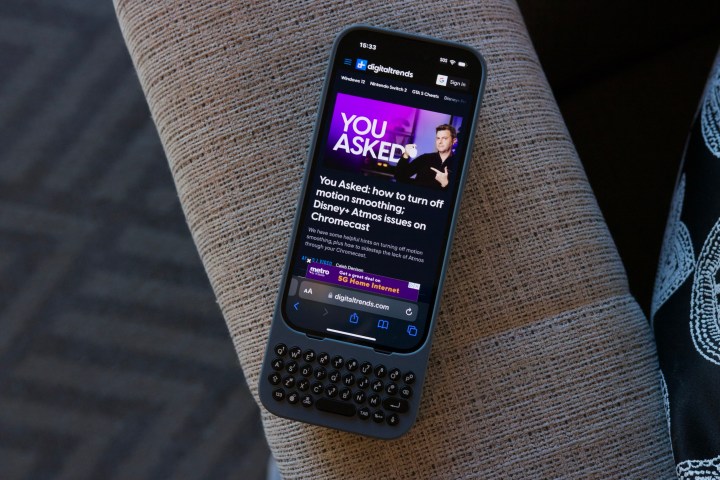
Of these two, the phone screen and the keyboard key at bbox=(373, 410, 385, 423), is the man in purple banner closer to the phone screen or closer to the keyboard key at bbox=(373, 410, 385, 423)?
the phone screen

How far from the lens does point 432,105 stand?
56 centimetres

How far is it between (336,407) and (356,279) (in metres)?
0.10

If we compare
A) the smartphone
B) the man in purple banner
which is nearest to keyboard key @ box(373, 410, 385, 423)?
the smartphone

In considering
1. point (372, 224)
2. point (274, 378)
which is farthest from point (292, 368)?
point (372, 224)

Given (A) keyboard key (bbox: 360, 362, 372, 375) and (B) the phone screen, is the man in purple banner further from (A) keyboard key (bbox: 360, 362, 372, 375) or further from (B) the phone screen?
(A) keyboard key (bbox: 360, 362, 372, 375)

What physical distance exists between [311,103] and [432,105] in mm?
102

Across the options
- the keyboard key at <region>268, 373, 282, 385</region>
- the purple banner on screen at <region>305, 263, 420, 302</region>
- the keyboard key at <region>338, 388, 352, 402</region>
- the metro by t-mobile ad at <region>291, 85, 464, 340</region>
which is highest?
the metro by t-mobile ad at <region>291, 85, 464, 340</region>

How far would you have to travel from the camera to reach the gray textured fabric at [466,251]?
554 millimetres

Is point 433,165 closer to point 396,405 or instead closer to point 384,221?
point 384,221

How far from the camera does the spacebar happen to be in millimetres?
540

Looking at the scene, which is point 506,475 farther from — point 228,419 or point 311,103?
point 228,419

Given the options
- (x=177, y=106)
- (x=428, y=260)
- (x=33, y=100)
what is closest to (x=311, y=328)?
(x=428, y=260)

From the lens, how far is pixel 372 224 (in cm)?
56

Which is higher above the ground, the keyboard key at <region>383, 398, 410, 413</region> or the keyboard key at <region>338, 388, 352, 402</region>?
the keyboard key at <region>338, 388, 352, 402</region>
